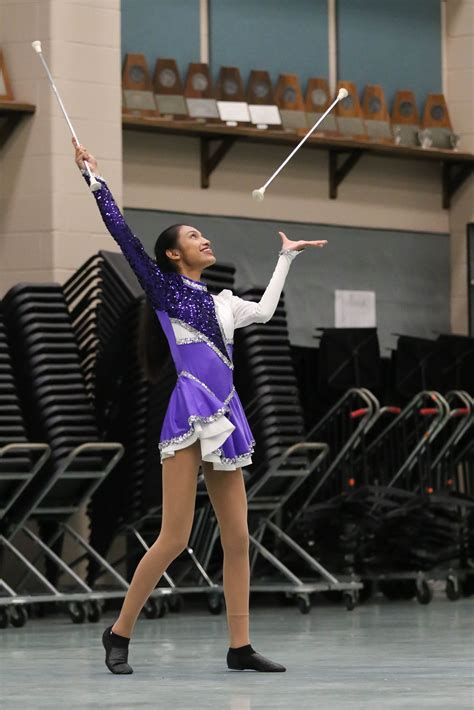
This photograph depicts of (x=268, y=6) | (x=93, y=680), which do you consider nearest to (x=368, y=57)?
(x=268, y=6)

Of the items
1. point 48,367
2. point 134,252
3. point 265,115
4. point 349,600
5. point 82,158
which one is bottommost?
point 349,600

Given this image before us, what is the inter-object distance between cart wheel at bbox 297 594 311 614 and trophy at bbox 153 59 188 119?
3226 mm

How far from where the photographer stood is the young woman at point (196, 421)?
5523 millimetres

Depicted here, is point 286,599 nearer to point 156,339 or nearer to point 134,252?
point 156,339

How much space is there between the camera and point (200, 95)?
10805 mm

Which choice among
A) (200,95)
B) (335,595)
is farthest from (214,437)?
(200,95)

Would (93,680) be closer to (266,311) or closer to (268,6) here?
(266,311)

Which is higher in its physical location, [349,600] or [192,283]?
[192,283]

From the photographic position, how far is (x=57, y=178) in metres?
9.54

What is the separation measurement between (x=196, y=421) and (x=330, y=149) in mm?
6320

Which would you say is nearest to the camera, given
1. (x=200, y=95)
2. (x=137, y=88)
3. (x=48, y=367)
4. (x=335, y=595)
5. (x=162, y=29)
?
(x=48, y=367)

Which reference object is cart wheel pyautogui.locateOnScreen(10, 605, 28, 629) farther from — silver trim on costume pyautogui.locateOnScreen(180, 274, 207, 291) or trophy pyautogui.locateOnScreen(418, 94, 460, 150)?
trophy pyautogui.locateOnScreen(418, 94, 460, 150)

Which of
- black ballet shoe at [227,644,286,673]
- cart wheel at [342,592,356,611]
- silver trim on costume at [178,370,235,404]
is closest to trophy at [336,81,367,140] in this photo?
cart wheel at [342,592,356,611]

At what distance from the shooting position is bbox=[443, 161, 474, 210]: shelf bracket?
12.3 m
